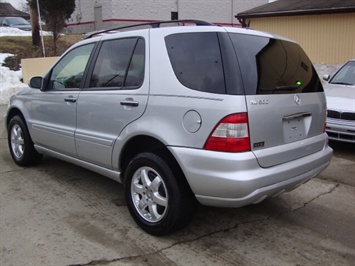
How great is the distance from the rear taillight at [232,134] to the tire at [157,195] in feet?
1.72

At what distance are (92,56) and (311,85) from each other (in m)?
2.30

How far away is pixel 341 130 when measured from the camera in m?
6.37

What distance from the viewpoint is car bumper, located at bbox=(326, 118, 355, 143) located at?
6285 millimetres

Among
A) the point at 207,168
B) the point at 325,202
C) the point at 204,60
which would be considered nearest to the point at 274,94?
the point at 204,60

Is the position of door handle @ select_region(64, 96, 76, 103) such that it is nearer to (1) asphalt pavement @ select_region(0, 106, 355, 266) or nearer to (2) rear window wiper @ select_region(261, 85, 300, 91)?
(1) asphalt pavement @ select_region(0, 106, 355, 266)

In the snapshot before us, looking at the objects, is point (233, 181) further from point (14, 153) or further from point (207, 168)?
point (14, 153)

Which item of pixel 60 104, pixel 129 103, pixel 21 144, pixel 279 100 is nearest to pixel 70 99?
pixel 60 104

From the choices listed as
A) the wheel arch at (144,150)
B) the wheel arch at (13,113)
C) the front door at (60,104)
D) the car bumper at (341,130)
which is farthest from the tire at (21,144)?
the car bumper at (341,130)

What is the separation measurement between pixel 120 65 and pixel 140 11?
2654 centimetres

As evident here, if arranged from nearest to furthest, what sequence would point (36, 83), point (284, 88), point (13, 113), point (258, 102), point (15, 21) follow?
1. point (258, 102)
2. point (284, 88)
3. point (36, 83)
4. point (13, 113)
5. point (15, 21)

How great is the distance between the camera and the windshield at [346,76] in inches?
305

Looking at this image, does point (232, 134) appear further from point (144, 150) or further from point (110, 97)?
point (110, 97)

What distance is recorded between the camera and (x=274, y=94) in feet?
10.6

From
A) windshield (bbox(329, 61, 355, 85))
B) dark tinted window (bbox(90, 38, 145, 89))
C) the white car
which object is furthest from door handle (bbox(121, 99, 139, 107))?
windshield (bbox(329, 61, 355, 85))
